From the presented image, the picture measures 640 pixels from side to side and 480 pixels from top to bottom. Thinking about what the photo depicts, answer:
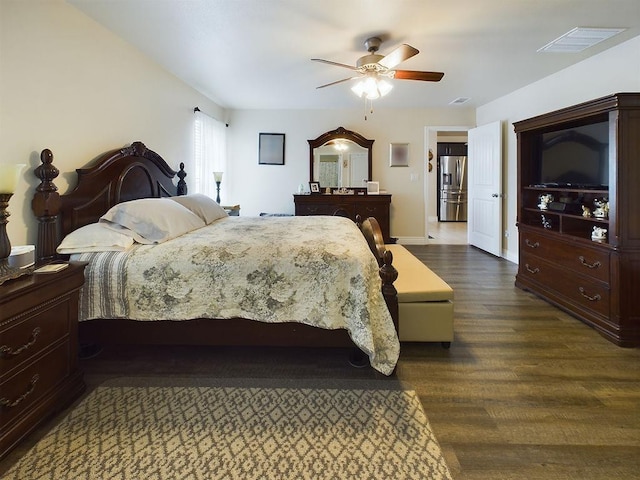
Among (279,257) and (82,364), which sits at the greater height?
(279,257)

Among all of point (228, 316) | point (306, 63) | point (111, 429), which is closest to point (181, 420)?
point (111, 429)

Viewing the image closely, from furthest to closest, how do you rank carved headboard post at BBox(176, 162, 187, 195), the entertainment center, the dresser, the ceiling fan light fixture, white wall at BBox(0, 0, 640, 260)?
1. the dresser
2. carved headboard post at BBox(176, 162, 187, 195)
3. the ceiling fan light fixture
4. the entertainment center
5. white wall at BBox(0, 0, 640, 260)

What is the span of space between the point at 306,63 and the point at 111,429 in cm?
353

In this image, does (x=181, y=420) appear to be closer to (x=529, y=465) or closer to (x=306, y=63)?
(x=529, y=465)

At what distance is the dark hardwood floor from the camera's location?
1.55m

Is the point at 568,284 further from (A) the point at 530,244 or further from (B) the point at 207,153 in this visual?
(B) the point at 207,153

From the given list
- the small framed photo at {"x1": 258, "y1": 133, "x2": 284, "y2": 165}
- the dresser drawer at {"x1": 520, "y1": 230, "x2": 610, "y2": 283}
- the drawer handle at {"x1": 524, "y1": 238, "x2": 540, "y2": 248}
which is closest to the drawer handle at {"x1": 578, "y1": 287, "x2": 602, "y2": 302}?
the dresser drawer at {"x1": 520, "y1": 230, "x2": 610, "y2": 283}

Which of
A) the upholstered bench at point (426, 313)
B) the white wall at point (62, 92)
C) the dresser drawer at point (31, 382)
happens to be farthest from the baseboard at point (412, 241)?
the dresser drawer at point (31, 382)

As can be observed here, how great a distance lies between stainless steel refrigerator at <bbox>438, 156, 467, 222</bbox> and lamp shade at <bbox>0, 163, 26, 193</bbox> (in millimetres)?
9896

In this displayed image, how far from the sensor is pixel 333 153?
21.5ft

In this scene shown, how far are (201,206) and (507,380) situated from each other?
9.51 ft

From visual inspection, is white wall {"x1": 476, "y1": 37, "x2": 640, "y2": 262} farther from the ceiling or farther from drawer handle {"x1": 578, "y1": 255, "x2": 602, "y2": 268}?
drawer handle {"x1": 578, "y1": 255, "x2": 602, "y2": 268}

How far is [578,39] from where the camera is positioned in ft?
10.8

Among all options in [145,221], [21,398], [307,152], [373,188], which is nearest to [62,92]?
[145,221]
